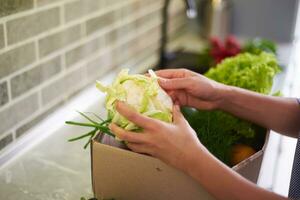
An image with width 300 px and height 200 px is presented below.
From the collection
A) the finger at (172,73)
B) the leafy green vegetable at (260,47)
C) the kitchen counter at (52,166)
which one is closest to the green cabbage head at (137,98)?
the finger at (172,73)

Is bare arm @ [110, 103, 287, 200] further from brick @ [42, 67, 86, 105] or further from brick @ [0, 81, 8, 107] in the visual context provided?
brick @ [42, 67, 86, 105]

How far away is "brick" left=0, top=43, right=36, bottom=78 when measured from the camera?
99 cm

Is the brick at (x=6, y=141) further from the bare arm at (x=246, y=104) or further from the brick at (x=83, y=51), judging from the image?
the bare arm at (x=246, y=104)

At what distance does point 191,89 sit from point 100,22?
2.01ft

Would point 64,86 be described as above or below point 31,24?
below

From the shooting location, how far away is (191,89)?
852 mm

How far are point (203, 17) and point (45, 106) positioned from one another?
45.6 inches

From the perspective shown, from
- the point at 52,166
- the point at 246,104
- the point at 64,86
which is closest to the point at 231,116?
the point at 246,104

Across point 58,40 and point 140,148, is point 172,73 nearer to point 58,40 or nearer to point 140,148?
point 140,148

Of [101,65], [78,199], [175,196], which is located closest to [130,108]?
[175,196]

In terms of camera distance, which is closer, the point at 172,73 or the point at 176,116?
the point at 176,116

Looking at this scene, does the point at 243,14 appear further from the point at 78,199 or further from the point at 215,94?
the point at 78,199

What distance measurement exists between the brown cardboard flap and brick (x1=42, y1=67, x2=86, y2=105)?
1.52 feet

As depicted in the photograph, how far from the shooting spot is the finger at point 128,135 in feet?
2.24
